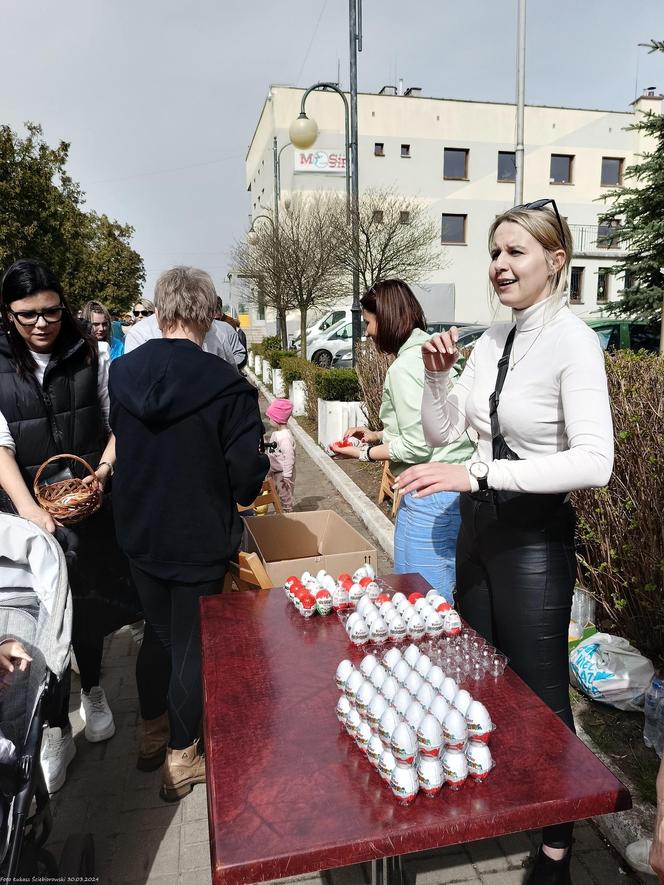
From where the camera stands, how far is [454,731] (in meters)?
1.29

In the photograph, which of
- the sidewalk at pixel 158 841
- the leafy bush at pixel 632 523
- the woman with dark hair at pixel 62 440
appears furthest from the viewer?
the leafy bush at pixel 632 523

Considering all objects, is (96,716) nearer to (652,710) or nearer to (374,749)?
(374,749)

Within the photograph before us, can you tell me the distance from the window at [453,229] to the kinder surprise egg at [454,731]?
2978cm

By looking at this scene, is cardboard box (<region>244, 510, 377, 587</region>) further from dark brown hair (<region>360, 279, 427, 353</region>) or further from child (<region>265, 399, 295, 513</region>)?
child (<region>265, 399, 295, 513</region>)

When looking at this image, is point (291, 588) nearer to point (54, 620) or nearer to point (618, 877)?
point (54, 620)

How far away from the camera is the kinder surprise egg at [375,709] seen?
4.45ft

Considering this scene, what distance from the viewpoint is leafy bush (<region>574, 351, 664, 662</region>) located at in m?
2.89

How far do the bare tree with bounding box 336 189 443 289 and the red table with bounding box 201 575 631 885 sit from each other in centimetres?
1626

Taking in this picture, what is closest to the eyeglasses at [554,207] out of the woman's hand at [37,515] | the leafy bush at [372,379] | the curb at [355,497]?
the woman's hand at [37,515]

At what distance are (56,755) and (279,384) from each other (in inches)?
464

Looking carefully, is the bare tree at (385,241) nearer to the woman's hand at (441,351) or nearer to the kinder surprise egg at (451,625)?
the woman's hand at (441,351)

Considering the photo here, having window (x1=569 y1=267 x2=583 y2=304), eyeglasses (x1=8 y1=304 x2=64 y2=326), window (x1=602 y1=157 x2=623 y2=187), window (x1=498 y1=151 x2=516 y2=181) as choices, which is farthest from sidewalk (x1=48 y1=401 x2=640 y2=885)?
window (x1=602 y1=157 x2=623 y2=187)

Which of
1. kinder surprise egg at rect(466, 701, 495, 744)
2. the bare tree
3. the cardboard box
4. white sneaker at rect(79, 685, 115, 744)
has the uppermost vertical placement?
the bare tree

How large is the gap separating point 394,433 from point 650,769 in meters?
1.68
